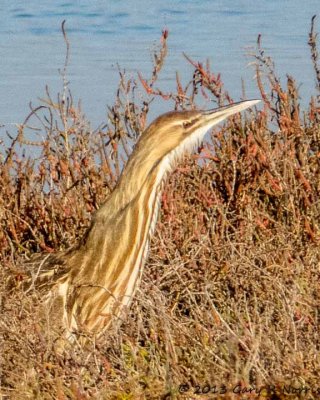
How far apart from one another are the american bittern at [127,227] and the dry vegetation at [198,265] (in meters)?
0.11

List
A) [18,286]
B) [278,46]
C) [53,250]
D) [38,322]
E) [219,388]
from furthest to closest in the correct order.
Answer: [278,46] → [53,250] → [18,286] → [38,322] → [219,388]

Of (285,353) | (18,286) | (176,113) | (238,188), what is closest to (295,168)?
(238,188)

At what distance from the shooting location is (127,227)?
4219 mm

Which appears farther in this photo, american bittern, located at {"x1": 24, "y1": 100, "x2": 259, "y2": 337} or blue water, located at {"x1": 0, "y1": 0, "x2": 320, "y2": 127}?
blue water, located at {"x1": 0, "y1": 0, "x2": 320, "y2": 127}

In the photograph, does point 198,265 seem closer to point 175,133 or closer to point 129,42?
point 175,133

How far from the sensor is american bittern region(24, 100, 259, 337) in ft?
13.5

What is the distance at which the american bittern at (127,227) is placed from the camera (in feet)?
13.5

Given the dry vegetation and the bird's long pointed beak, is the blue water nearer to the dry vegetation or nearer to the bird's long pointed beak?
the dry vegetation

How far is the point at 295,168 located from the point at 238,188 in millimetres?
251

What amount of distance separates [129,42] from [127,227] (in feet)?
19.9

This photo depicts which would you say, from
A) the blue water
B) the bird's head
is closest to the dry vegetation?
the bird's head

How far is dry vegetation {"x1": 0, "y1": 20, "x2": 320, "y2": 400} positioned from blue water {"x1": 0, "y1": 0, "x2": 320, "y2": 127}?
2594mm

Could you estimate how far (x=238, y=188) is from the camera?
4875 millimetres

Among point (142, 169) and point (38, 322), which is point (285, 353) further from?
point (142, 169)
